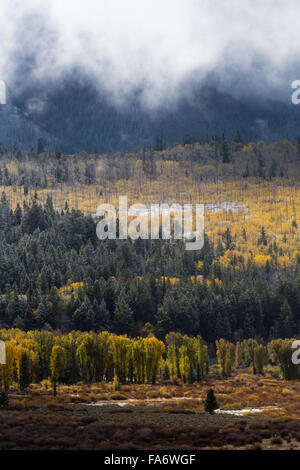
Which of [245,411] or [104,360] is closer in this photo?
[245,411]

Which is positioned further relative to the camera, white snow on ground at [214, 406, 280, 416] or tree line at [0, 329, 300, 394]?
tree line at [0, 329, 300, 394]

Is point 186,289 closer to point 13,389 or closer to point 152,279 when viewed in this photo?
point 152,279

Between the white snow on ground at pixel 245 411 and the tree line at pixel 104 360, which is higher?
the tree line at pixel 104 360

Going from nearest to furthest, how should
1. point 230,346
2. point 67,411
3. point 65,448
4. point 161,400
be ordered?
point 65,448
point 67,411
point 161,400
point 230,346

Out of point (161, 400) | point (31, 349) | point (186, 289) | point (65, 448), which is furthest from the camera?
point (186, 289)

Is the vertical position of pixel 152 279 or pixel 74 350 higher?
pixel 152 279

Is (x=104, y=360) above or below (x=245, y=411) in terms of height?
above

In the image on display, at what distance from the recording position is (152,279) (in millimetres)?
197000

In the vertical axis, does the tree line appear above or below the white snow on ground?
above

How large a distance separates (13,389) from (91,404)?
2333cm

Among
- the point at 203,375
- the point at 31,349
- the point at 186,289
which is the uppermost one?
the point at 186,289

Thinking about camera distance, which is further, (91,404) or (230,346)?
(230,346)

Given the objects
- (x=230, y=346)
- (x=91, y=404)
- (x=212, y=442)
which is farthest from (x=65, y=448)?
(x=230, y=346)

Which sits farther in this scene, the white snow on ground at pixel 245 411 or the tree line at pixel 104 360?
the tree line at pixel 104 360
